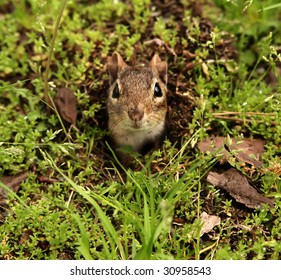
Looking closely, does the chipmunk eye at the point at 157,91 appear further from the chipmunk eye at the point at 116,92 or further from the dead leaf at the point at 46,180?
the dead leaf at the point at 46,180

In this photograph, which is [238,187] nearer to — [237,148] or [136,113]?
[237,148]

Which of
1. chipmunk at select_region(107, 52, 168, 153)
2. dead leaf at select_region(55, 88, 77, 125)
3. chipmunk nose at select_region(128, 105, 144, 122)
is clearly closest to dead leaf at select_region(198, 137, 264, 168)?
chipmunk at select_region(107, 52, 168, 153)

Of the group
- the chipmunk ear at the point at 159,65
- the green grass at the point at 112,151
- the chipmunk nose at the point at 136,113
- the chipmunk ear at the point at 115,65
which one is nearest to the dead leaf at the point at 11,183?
the green grass at the point at 112,151

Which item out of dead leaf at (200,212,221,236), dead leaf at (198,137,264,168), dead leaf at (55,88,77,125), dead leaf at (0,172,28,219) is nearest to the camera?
dead leaf at (200,212,221,236)

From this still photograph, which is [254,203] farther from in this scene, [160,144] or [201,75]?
[201,75]

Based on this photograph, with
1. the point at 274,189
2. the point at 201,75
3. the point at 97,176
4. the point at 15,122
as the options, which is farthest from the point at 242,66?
the point at 15,122

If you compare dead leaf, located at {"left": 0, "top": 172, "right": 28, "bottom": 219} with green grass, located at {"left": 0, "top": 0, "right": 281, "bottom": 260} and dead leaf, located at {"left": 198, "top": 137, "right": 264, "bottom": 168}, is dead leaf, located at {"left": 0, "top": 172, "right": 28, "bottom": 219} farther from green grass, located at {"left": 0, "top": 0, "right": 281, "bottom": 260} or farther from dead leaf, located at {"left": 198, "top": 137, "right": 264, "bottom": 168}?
dead leaf, located at {"left": 198, "top": 137, "right": 264, "bottom": 168}
